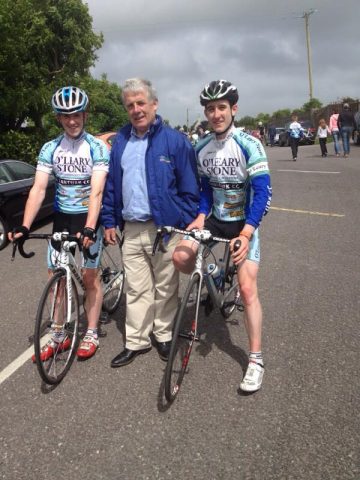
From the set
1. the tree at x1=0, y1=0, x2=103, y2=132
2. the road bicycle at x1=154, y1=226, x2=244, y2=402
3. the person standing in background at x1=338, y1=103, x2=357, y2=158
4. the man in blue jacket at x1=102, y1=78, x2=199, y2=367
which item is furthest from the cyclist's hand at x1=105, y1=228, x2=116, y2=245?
the person standing in background at x1=338, y1=103, x2=357, y2=158

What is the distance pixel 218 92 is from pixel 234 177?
2.04 ft

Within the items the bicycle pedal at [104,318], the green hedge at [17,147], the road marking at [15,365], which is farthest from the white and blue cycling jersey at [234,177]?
the green hedge at [17,147]

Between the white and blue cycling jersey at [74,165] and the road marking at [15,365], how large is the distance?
1306 mm

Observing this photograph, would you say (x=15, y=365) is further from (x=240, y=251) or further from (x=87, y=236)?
(x=240, y=251)

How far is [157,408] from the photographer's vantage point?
9.48 ft

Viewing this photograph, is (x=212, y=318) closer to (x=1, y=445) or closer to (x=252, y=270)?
(x=252, y=270)

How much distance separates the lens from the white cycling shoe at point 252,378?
2977mm

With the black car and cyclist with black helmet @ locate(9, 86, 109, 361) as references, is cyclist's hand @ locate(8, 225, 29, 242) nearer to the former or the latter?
cyclist with black helmet @ locate(9, 86, 109, 361)

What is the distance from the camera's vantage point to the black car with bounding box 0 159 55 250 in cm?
774

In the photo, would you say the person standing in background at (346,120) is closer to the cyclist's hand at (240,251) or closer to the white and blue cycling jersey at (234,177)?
the white and blue cycling jersey at (234,177)

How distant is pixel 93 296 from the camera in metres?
3.77

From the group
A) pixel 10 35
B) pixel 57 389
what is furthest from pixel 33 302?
pixel 10 35

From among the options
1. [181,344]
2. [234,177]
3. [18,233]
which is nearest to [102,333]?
[181,344]

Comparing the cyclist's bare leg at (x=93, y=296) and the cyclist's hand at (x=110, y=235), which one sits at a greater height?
the cyclist's hand at (x=110, y=235)
